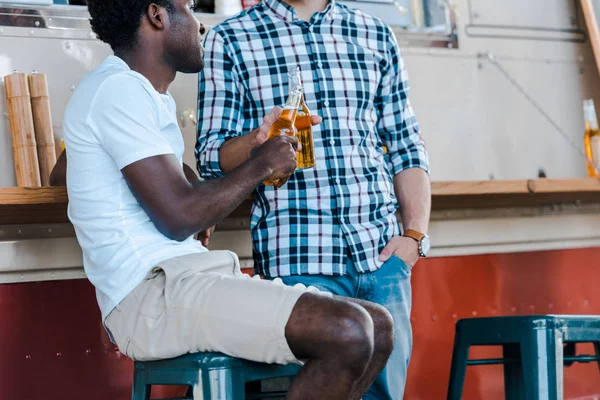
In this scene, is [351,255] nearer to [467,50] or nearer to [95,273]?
[95,273]

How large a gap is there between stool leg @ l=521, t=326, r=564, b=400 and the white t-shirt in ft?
3.64

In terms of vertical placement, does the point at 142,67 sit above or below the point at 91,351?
above

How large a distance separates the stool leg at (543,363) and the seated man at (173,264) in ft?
2.60

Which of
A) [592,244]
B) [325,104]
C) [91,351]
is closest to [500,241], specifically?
[592,244]

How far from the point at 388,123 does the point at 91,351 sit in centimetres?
107

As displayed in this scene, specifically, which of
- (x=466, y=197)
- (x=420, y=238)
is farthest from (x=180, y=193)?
(x=466, y=197)

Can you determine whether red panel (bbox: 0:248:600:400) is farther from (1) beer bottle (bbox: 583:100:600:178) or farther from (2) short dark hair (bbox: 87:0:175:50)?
(2) short dark hair (bbox: 87:0:175:50)

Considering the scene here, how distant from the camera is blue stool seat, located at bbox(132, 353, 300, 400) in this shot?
1736 millimetres

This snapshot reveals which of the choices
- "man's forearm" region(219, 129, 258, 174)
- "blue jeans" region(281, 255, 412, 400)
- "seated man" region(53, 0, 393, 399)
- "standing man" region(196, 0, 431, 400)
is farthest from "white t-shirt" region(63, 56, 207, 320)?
"blue jeans" region(281, 255, 412, 400)

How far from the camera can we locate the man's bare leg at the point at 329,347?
5.46 feet

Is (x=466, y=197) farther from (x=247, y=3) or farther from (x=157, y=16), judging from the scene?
(x=157, y=16)

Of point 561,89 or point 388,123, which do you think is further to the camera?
point 561,89

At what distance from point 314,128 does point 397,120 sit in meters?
0.32

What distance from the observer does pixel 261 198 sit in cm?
241
